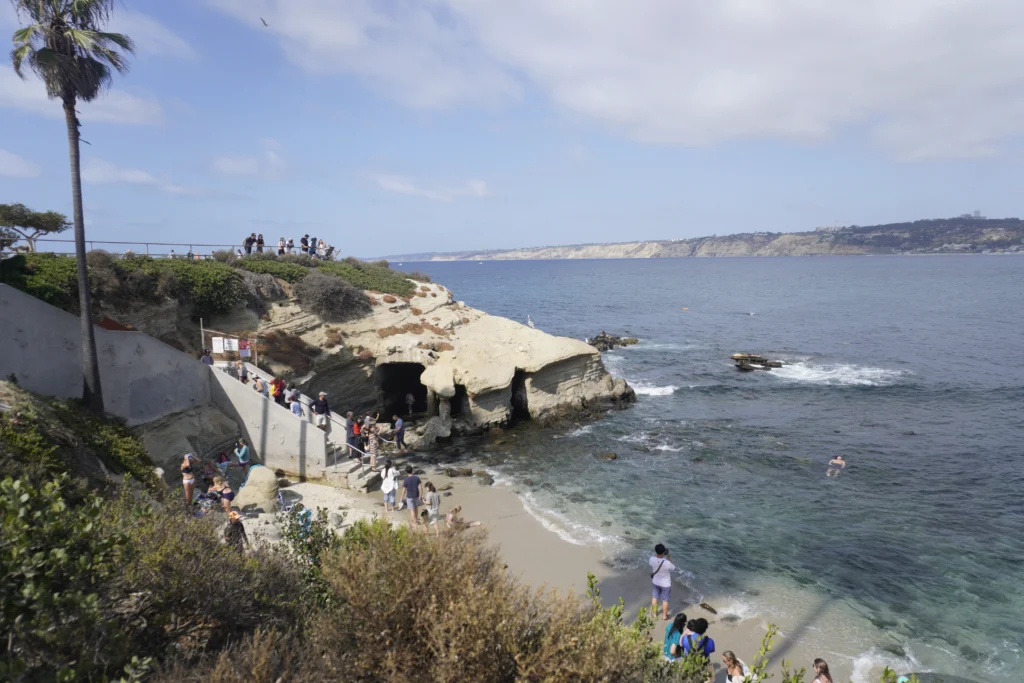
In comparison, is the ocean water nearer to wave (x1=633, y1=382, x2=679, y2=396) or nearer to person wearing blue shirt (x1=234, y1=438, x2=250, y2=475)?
wave (x1=633, y1=382, x2=679, y2=396)

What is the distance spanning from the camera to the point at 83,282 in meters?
17.5

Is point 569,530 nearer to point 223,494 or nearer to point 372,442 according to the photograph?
point 372,442

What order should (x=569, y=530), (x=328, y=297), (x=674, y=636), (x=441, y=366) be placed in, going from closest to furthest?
(x=674, y=636), (x=569, y=530), (x=441, y=366), (x=328, y=297)

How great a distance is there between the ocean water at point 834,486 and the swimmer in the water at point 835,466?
43cm

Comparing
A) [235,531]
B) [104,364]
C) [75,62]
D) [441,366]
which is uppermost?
[75,62]

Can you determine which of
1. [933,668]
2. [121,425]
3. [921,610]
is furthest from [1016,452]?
[121,425]

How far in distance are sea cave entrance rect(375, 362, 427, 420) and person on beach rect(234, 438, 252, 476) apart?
39.7ft

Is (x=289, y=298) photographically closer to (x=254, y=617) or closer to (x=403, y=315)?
(x=403, y=315)

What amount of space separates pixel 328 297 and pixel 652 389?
22.3 m

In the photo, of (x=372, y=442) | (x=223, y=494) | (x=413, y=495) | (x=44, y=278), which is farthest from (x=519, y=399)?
(x=44, y=278)

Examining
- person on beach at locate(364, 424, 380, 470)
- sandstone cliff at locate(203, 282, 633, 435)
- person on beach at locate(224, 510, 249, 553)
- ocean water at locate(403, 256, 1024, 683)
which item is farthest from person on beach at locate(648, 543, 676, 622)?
sandstone cliff at locate(203, 282, 633, 435)

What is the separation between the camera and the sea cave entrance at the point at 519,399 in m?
31.6

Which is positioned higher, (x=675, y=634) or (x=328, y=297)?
(x=328, y=297)

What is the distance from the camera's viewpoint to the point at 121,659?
5.84m
